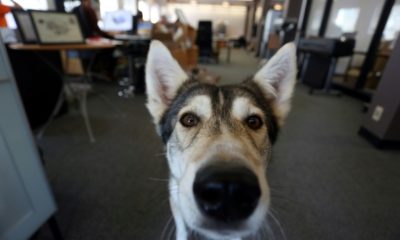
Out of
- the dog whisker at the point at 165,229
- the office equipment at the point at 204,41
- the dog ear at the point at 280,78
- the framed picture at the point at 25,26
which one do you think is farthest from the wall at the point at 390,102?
the office equipment at the point at 204,41

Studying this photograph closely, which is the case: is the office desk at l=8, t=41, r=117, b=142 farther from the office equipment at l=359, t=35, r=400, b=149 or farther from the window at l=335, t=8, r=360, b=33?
the window at l=335, t=8, r=360, b=33

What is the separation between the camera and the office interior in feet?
4.37

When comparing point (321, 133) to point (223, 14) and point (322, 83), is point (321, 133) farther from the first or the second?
point (223, 14)

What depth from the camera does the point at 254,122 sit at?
1.23 metres

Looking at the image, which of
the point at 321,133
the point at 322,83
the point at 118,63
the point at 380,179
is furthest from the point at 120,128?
the point at 322,83

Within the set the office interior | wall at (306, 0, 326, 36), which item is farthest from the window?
wall at (306, 0, 326, 36)

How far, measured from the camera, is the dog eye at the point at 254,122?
121 cm

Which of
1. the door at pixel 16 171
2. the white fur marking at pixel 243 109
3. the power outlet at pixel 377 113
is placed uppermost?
the white fur marking at pixel 243 109

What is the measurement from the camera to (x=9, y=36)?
8.60ft

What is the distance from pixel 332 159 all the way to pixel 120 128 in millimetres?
3016

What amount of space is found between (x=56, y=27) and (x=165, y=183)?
223cm

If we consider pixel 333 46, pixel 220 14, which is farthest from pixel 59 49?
pixel 220 14

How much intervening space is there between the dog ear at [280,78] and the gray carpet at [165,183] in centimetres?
98

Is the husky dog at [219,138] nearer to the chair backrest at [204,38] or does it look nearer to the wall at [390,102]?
the wall at [390,102]
